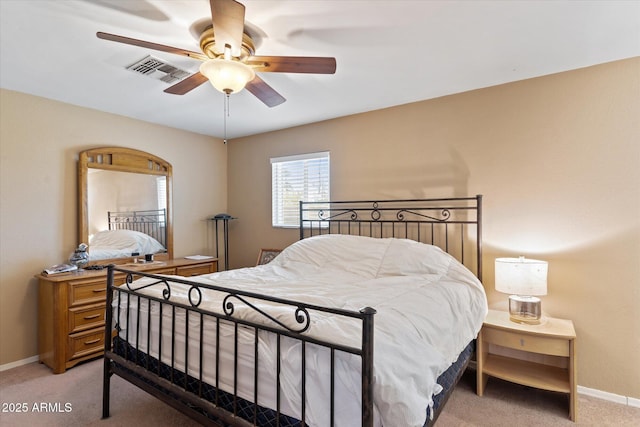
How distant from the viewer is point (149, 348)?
186cm

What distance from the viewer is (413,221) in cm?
317

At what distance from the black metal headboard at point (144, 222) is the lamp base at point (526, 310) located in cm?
371

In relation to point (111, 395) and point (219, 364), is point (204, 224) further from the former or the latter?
point (219, 364)

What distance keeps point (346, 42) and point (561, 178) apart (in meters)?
1.93

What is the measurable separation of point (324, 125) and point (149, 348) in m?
2.84

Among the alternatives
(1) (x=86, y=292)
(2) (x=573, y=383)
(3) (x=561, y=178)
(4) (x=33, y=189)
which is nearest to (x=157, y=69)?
(4) (x=33, y=189)

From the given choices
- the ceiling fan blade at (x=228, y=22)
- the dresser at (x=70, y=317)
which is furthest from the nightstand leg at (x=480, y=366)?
the dresser at (x=70, y=317)

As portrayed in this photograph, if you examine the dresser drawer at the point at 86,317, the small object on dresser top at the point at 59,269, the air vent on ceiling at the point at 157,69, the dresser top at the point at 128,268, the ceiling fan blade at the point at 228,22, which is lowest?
the dresser drawer at the point at 86,317

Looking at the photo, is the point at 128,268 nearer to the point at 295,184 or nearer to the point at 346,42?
the point at 295,184

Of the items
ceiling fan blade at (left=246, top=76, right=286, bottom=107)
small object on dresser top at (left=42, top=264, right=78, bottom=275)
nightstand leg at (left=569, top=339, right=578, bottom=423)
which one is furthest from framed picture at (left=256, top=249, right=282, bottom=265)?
nightstand leg at (left=569, top=339, right=578, bottom=423)

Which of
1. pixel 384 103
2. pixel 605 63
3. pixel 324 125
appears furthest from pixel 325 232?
pixel 605 63

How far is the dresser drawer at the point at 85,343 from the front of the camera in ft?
9.30

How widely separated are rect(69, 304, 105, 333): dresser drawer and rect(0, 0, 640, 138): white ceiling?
1950 millimetres

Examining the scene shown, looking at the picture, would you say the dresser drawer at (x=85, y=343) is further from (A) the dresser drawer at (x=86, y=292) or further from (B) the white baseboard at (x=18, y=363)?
(B) the white baseboard at (x=18, y=363)
